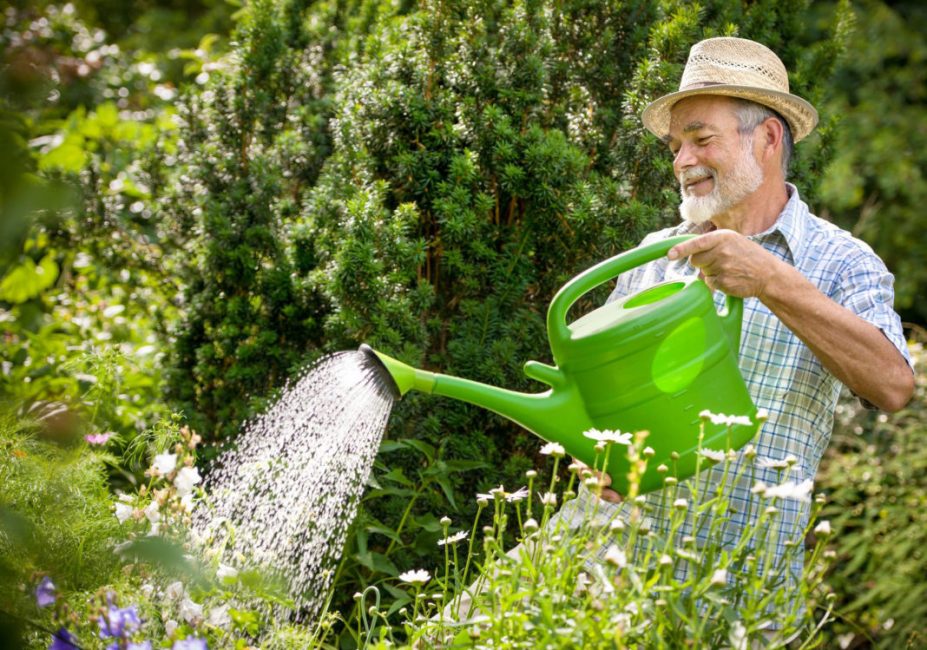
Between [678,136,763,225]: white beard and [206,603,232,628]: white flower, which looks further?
[678,136,763,225]: white beard

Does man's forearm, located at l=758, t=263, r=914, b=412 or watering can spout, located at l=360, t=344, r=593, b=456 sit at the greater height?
man's forearm, located at l=758, t=263, r=914, b=412

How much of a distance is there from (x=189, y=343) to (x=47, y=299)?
786 millimetres

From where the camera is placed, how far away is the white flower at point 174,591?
1.75 metres

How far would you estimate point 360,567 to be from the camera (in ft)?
8.13

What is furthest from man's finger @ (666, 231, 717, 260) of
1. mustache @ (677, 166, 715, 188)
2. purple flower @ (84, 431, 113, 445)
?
purple flower @ (84, 431, 113, 445)

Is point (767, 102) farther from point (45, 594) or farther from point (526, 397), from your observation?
point (45, 594)

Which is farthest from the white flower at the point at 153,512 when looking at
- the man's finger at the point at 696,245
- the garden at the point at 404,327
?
the man's finger at the point at 696,245

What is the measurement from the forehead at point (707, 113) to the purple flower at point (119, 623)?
1.51 metres

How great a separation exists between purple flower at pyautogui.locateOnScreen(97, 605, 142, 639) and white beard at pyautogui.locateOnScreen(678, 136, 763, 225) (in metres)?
1.39

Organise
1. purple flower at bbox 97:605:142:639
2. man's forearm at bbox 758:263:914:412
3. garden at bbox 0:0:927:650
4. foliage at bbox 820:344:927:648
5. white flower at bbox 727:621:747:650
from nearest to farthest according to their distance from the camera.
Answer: white flower at bbox 727:621:747:650 < purple flower at bbox 97:605:142:639 < garden at bbox 0:0:927:650 < man's forearm at bbox 758:263:914:412 < foliage at bbox 820:344:927:648

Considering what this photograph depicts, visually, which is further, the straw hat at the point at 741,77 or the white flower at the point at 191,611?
the straw hat at the point at 741,77

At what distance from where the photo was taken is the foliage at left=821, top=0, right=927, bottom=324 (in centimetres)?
779

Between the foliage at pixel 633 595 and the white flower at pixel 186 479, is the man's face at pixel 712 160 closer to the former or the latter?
the foliage at pixel 633 595

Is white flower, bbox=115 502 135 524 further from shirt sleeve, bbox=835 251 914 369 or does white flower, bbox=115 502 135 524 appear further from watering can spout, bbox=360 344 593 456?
shirt sleeve, bbox=835 251 914 369
